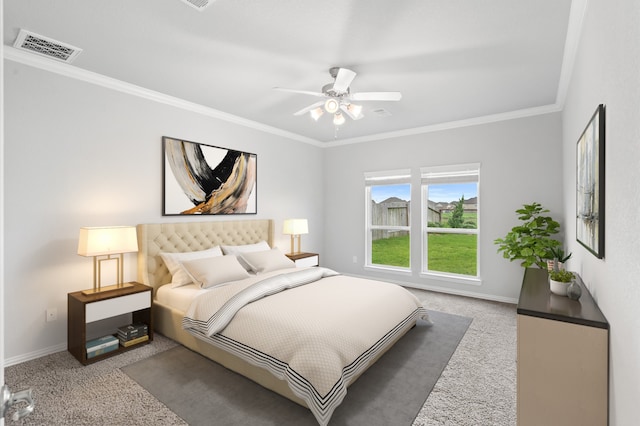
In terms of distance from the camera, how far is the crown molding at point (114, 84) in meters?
2.85

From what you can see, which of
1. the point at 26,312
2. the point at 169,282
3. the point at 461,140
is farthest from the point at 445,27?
the point at 26,312

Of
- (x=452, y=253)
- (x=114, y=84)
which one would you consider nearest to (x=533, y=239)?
(x=452, y=253)

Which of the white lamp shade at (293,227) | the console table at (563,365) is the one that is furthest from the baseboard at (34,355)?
the console table at (563,365)

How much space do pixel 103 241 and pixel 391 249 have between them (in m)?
4.37

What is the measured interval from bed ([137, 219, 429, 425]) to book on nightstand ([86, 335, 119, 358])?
1.56ft

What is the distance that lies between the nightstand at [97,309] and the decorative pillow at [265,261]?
1.21m

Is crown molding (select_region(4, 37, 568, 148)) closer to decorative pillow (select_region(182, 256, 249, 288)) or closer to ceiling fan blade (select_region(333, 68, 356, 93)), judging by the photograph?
ceiling fan blade (select_region(333, 68, 356, 93))

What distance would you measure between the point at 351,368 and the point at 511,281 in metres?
3.34

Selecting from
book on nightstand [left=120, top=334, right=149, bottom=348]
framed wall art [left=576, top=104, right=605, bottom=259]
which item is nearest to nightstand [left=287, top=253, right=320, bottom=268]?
book on nightstand [left=120, top=334, right=149, bottom=348]

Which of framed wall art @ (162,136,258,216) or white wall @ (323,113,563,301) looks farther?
white wall @ (323,113,563,301)

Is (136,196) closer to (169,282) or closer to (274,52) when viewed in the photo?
(169,282)

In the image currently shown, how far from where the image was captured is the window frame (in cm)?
548

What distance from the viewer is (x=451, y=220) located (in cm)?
513

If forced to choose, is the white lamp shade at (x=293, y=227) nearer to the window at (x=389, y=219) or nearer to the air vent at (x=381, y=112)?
the window at (x=389, y=219)
